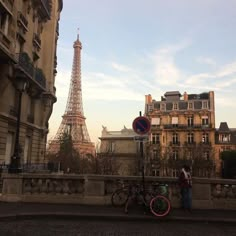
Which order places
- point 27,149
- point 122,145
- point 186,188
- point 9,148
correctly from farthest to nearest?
point 122,145, point 27,149, point 9,148, point 186,188

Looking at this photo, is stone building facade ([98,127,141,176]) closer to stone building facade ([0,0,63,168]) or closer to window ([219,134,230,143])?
window ([219,134,230,143])

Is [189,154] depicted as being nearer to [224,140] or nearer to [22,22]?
[224,140]

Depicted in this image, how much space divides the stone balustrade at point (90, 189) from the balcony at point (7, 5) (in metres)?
11.8

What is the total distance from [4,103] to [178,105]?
52.1 meters

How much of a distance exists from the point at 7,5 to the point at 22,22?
2792 millimetres

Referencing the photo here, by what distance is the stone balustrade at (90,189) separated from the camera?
10578 mm

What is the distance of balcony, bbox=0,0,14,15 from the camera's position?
18.8 m

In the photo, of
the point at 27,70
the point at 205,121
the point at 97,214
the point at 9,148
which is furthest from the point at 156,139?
the point at 97,214

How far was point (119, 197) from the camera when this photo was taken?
10.5 m

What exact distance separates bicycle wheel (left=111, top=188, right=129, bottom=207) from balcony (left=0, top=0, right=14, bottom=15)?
45.0 feet

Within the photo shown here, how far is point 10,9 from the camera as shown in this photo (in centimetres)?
2025

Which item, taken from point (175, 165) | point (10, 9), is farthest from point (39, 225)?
point (175, 165)

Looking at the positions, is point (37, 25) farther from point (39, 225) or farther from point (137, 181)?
point (39, 225)

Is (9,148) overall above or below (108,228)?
above
